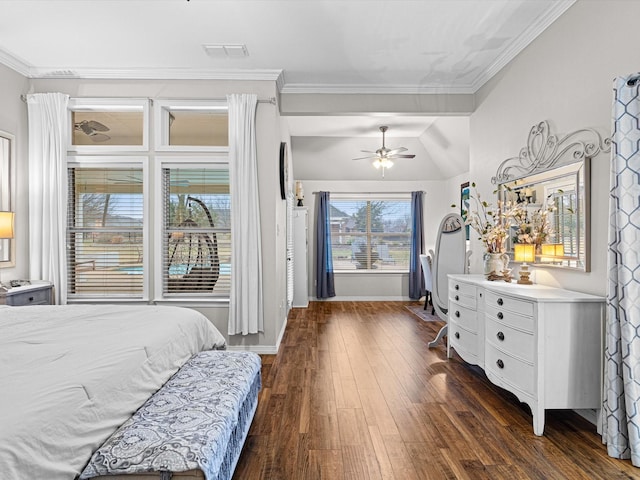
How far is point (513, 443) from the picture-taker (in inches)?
89.2

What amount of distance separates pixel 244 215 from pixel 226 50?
4.95 feet

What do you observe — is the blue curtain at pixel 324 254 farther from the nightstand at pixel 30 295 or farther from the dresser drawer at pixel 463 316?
the nightstand at pixel 30 295

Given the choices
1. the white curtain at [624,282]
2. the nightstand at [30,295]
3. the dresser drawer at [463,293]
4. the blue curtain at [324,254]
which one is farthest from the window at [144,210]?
the blue curtain at [324,254]

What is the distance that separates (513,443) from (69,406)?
7.46 ft

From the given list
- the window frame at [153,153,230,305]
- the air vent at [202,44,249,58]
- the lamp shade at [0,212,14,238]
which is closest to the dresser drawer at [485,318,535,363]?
the window frame at [153,153,230,305]

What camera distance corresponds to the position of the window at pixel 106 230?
3979 mm

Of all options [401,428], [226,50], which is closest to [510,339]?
[401,428]

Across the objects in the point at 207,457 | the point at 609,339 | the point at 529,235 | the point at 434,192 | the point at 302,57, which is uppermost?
the point at 302,57

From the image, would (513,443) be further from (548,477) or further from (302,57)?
(302,57)

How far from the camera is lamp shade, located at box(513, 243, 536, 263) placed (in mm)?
3064

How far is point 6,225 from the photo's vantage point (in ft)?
10.3

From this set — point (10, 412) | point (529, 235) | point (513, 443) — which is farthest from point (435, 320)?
point (10, 412)

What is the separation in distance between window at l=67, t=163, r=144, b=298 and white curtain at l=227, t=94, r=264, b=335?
3.22ft

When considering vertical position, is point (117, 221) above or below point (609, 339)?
above
